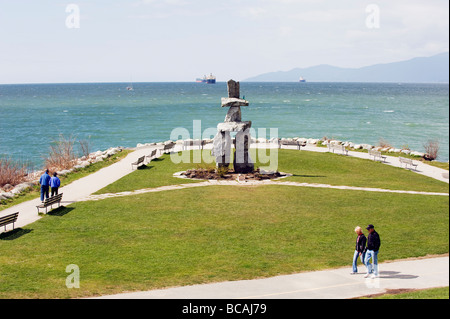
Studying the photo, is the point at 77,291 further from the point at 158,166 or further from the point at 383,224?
the point at 158,166

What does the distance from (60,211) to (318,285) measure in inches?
468

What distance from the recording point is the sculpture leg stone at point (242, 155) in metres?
25.1

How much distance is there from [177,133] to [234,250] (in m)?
53.6

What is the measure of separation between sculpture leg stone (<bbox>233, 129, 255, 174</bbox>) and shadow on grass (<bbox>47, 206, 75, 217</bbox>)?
33.1ft

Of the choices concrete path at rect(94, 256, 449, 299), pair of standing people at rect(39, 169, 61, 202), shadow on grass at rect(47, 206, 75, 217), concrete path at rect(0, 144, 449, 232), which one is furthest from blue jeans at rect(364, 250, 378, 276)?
pair of standing people at rect(39, 169, 61, 202)

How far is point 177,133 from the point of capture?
2633 inches

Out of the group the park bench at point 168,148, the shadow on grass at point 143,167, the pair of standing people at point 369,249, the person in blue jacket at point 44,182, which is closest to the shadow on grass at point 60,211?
the person in blue jacket at point 44,182

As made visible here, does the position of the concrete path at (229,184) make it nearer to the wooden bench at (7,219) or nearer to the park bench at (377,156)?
the wooden bench at (7,219)

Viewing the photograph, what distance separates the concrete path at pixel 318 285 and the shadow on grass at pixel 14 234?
6320mm

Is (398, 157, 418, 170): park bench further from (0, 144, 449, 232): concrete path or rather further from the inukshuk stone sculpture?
the inukshuk stone sculpture

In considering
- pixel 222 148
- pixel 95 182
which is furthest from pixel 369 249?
pixel 95 182

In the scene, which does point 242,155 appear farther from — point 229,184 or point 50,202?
point 50,202

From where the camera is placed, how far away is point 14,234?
15711 millimetres
